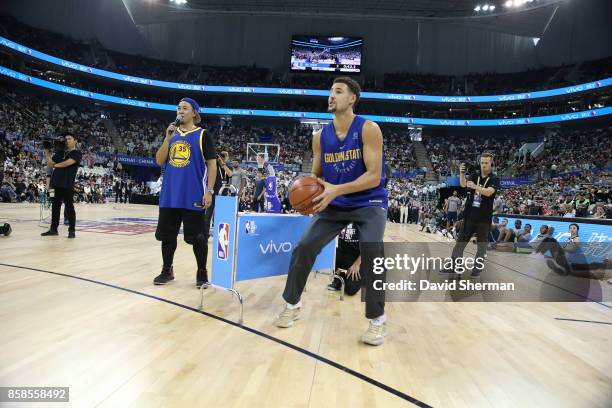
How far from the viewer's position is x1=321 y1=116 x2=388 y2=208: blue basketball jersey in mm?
2867

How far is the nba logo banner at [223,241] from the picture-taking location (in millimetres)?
3248

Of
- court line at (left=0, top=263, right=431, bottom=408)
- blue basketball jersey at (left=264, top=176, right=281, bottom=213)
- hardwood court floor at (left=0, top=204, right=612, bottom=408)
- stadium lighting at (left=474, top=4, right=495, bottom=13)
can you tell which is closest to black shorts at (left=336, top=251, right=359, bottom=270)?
hardwood court floor at (left=0, top=204, right=612, bottom=408)

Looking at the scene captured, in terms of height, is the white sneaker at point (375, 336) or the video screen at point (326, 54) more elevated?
the video screen at point (326, 54)

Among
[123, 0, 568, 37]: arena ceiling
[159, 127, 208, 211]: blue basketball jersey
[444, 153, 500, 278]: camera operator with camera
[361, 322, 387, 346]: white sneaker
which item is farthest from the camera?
[123, 0, 568, 37]: arena ceiling

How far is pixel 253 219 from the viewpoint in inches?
134

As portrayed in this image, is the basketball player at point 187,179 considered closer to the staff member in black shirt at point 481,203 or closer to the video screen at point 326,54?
the staff member in black shirt at point 481,203

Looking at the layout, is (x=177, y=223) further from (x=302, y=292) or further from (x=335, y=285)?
(x=335, y=285)

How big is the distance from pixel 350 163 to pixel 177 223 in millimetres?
2068

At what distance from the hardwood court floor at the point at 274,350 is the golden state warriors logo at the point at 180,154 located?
4.22 feet

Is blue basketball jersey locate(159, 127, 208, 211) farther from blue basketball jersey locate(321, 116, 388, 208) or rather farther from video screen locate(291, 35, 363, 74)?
video screen locate(291, 35, 363, 74)

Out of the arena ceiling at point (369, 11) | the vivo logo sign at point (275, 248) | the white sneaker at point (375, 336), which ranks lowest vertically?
the white sneaker at point (375, 336)

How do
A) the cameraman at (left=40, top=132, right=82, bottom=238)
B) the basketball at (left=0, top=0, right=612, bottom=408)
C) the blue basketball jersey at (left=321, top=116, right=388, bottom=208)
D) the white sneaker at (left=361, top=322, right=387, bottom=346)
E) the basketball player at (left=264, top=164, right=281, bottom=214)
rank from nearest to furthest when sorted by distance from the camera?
1. the basketball at (left=0, top=0, right=612, bottom=408)
2. the white sneaker at (left=361, top=322, right=387, bottom=346)
3. the blue basketball jersey at (left=321, top=116, right=388, bottom=208)
4. the cameraman at (left=40, top=132, right=82, bottom=238)
5. the basketball player at (left=264, top=164, right=281, bottom=214)

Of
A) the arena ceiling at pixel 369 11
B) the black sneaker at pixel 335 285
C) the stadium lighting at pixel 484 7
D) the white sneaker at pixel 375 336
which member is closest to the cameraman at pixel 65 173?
the black sneaker at pixel 335 285

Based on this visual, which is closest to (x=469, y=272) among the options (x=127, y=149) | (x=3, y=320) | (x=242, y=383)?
(x=242, y=383)
